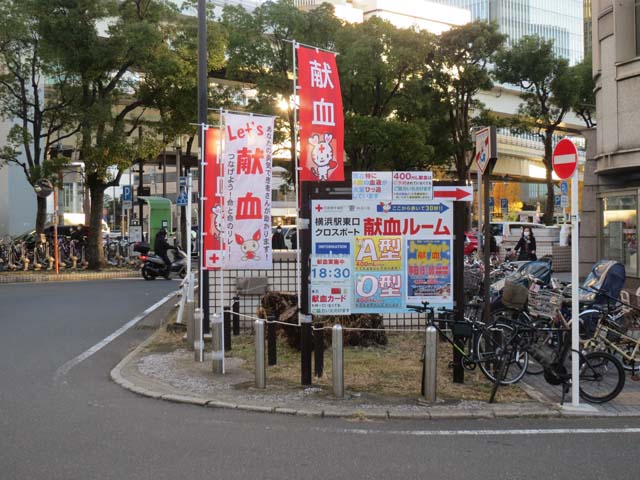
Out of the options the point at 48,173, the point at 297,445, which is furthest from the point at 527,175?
the point at 297,445

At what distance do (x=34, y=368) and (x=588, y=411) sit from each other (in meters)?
6.75

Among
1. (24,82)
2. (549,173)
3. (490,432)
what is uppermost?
(24,82)

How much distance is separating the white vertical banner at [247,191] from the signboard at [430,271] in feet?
6.55

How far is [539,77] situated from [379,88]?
11.0 m

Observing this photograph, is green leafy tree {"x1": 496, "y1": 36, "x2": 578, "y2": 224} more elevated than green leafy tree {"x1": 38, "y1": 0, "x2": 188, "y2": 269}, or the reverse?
green leafy tree {"x1": 496, "y1": 36, "x2": 578, "y2": 224}

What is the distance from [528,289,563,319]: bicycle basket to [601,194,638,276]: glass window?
4.80 metres

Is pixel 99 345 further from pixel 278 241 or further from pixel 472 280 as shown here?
pixel 278 241

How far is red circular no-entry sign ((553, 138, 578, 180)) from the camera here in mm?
6957

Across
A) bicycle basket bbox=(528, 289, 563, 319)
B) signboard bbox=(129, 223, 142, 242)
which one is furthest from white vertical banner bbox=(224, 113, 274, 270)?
signboard bbox=(129, 223, 142, 242)

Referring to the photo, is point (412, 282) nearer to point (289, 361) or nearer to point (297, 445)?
point (289, 361)

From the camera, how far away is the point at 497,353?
24.7ft

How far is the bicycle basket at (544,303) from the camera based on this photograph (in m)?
9.31

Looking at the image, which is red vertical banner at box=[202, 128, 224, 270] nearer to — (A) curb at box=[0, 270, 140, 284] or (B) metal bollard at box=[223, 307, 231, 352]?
(B) metal bollard at box=[223, 307, 231, 352]

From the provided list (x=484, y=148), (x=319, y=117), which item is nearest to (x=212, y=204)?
(x=319, y=117)
